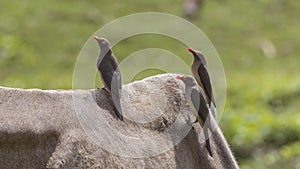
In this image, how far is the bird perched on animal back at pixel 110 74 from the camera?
418cm

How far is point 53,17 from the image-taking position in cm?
1641

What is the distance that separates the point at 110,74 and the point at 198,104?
50cm

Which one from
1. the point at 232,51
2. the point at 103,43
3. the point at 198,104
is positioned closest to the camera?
the point at 198,104

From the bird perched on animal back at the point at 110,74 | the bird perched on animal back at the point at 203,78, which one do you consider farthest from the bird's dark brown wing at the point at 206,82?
the bird perched on animal back at the point at 110,74

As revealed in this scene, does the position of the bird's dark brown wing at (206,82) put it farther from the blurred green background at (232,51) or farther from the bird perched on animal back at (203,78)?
the blurred green background at (232,51)

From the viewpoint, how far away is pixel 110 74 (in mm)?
4414

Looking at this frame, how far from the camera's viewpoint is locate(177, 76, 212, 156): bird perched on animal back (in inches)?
172

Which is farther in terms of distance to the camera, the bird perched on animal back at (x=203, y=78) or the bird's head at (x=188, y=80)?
the bird perched on animal back at (x=203, y=78)

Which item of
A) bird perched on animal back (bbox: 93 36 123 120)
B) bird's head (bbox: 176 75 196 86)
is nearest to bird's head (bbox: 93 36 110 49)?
bird perched on animal back (bbox: 93 36 123 120)

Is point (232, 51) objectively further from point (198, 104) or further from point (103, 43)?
point (198, 104)

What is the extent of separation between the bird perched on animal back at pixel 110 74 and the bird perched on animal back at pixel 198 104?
386 mm

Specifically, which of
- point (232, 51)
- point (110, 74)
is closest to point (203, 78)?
point (110, 74)

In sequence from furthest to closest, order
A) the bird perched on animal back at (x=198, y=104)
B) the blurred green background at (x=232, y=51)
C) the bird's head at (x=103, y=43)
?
the blurred green background at (x=232, y=51) < the bird's head at (x=103, y=43) < the bird perched on animal back at (x=198, y=104)

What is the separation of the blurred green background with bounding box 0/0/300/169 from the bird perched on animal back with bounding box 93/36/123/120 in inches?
283
